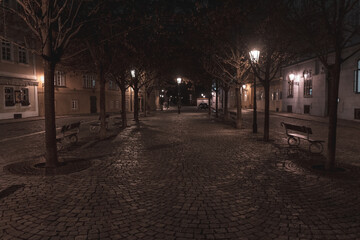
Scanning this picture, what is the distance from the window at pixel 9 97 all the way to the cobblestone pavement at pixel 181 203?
22.4m

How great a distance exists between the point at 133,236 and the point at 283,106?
Result: 37274mm

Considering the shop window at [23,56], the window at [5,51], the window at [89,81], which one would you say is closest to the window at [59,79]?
the window at [89,81]

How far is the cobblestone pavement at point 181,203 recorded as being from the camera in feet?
12.4

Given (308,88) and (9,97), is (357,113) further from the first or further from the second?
(9,97)

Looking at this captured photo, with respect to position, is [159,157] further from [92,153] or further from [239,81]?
[239,81]

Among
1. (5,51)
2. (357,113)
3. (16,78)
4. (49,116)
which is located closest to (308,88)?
(357,113)

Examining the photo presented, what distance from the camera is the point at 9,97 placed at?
25.5 meters

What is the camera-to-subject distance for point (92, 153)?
947 cm

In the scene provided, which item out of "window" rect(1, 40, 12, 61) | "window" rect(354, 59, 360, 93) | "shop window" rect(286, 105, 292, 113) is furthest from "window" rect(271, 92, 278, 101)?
"window" rect(1, 40, 12, 61)

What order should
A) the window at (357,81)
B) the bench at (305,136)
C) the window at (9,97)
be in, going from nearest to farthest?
the bench at (305,136) → the window at (357,81) → the window at (9,97)

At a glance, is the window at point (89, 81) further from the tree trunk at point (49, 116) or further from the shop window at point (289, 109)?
the tree trunk at point (49, 116)

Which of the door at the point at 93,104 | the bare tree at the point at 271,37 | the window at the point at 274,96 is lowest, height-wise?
the door at the point at 93,104

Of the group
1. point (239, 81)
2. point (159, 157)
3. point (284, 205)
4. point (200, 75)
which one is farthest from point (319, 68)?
point (284, 205)

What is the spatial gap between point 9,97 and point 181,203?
2653 cm
